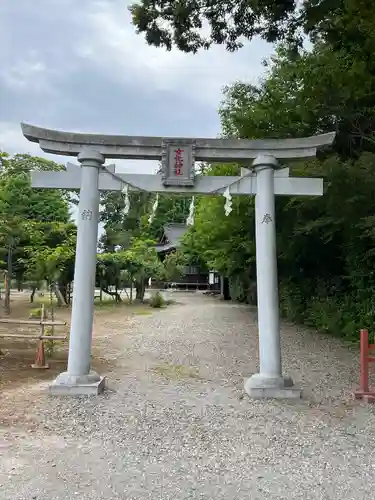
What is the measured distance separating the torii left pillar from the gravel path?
1.28 feet

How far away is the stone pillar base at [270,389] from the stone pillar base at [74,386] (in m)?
1.98

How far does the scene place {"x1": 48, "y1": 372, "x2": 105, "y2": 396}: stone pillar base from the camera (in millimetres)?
5836

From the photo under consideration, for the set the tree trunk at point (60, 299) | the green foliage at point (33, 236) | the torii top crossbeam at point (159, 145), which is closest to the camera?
the torii top crossbeam at point (159, 145)

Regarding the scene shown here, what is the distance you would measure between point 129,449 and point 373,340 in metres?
7.24

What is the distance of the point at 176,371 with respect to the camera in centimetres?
766

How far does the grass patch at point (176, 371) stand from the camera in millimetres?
7285

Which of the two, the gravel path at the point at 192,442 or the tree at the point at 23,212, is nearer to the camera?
the gravel path at the point at 192,442

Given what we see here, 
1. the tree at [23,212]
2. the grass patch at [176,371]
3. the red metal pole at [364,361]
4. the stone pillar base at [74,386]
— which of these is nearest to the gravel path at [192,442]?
the grass patch at [176,371]

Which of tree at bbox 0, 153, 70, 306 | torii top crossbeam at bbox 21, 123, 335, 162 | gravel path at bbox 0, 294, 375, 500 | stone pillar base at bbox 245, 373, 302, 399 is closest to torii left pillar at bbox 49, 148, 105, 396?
torii top crossbeam at bbox 21, 123, 335, 162

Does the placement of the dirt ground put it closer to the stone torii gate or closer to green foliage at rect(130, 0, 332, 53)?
Answer: the stone torii gate

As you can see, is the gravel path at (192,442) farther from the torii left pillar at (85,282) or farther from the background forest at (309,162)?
the background forest at (309,162)

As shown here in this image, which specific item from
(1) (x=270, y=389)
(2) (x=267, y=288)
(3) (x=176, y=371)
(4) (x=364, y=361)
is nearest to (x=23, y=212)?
(3) (x=176, y=371)

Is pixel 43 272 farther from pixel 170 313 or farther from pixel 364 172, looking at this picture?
pixel 364 172

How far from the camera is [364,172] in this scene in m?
7.19
